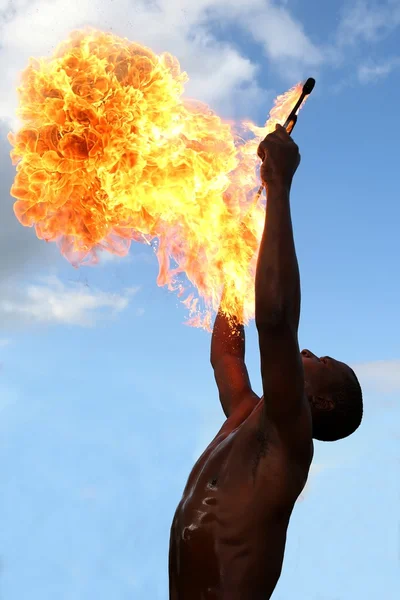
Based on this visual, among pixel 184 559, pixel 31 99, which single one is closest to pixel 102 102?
pixel 31 99

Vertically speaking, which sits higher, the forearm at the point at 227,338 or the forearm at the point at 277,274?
the forearm at the point at 227,338

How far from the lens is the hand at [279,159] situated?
4195mm

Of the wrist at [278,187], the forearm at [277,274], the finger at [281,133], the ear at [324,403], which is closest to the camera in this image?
the forearm at [277,274]

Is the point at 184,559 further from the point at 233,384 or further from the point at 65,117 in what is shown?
the point at 65,117

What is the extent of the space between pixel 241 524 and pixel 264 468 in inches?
14.3

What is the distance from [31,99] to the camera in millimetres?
5902

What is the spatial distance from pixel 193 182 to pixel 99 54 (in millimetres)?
1509

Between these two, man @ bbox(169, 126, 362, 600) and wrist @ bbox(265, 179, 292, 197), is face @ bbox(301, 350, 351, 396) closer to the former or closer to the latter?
man @ bbox(169, 126, 362, 600)

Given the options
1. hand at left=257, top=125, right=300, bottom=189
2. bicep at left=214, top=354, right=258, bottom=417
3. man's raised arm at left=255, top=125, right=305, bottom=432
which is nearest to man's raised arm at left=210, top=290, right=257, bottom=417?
bicep at left=214, top=354, right=258, bottom=417

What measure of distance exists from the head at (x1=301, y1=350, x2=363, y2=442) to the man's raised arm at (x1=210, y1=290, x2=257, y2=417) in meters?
0.62

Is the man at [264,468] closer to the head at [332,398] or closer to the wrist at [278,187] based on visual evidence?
the wrist at [278,187]

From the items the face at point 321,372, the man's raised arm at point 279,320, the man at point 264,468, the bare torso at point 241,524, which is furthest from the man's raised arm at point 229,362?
the man's raised arm at point 279,320

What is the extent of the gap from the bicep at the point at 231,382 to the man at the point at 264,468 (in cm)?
78

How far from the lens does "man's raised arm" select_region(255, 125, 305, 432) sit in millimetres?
3805
